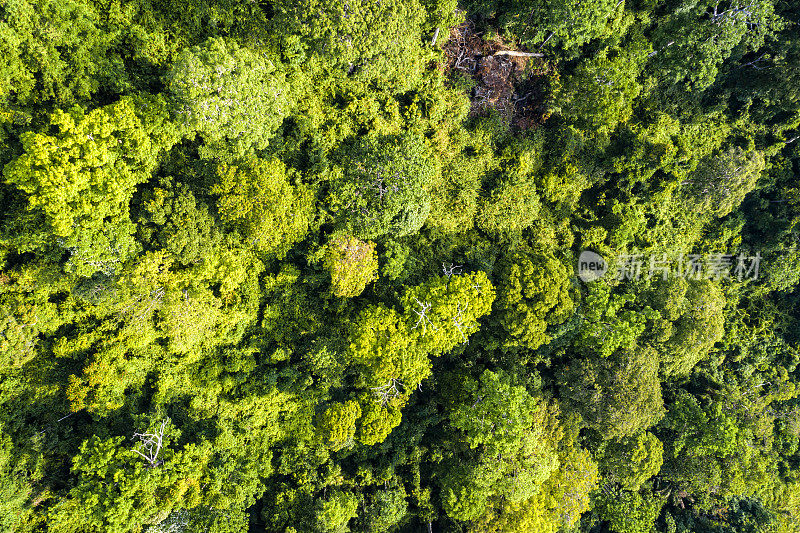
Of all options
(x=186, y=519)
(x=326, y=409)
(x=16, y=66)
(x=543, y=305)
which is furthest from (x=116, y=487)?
(x=543, y=305)

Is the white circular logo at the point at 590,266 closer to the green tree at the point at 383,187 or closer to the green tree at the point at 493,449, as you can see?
the green tree at the point at 493,449

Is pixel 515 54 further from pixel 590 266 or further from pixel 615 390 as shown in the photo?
pixel 615 390

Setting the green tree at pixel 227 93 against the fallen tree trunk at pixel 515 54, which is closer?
the green tree at pixel 227 93

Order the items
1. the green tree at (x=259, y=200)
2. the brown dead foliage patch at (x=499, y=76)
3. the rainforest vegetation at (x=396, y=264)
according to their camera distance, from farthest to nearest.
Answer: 1. the brown dead foliage patch at (x=499, y=76)
2. the green tree at (x=259, y=200)
3. the rainforest vegetation at (x=396, y=264)
